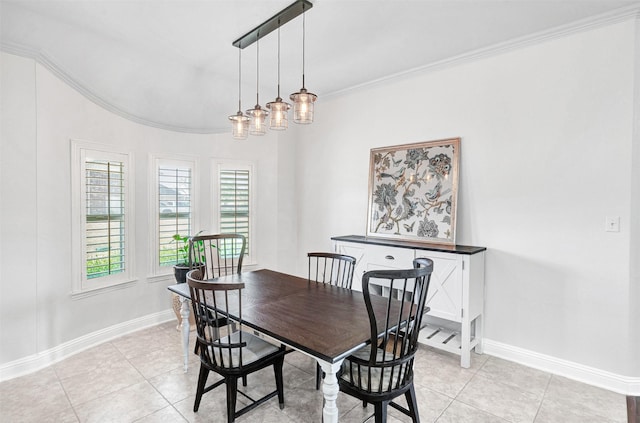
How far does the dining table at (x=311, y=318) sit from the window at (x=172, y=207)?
1485 mm

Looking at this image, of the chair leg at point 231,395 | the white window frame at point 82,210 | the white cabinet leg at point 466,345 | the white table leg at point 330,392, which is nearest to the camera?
the white table leg at point 330,392

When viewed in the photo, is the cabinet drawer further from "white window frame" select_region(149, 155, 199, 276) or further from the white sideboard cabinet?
"white window frame" select_region(149, 155, 199, 276)

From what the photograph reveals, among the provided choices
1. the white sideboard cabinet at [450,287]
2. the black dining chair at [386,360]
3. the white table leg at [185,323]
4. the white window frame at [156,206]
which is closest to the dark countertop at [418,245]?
the white sideboard cabinet at [450,287]


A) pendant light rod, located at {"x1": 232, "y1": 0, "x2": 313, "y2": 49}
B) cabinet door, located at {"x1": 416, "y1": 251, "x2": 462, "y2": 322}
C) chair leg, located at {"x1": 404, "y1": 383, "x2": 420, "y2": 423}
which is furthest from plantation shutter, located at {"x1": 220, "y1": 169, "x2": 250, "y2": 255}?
→ chair leg, located at {"x1": 404, "y1": 383, "x2": 420, "y2": 423}

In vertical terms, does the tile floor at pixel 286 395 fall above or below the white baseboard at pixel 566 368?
below

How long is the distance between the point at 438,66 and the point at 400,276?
2.70 meters

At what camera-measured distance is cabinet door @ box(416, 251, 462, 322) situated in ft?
9.72

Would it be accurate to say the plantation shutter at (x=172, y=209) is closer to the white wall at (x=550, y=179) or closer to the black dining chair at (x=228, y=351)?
the black dining chair at (x=228, y=351)

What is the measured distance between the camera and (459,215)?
11.0 feet

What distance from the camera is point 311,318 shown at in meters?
1.99

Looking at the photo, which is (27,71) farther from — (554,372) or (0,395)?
(554,372)

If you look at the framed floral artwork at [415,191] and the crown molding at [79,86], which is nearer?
the crown molding at [79,86]

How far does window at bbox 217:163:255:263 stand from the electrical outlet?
12.4ft

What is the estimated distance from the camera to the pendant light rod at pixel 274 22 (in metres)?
2.51
